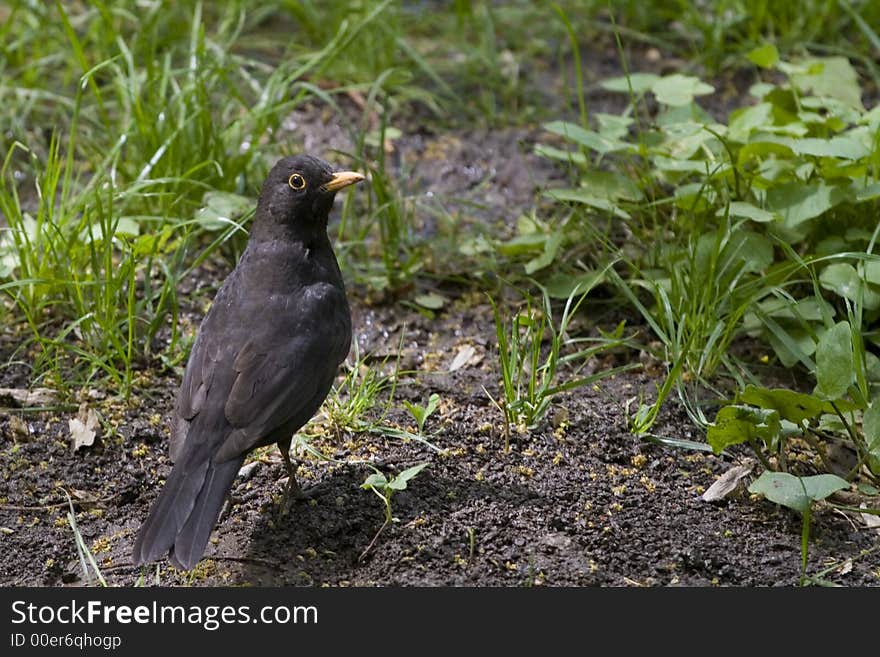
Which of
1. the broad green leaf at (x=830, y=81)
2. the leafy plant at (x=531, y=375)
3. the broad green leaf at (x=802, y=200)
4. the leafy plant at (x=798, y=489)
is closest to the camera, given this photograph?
the leafy plant at (x=798, y=489)

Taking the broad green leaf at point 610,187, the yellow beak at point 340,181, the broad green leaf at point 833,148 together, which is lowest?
the broad green leaf at point 610,187

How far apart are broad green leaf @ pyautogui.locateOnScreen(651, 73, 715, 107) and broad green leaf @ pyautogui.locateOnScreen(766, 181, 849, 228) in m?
0.68

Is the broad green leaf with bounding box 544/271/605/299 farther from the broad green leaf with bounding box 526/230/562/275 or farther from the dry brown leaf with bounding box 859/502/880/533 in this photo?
the dry brown leaf with bounding box 859/502/880/533

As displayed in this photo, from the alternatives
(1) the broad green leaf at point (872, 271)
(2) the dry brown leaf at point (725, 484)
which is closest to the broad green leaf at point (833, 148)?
(1) the broad green leaf at point (872, 271)

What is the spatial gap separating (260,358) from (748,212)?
6.39ft

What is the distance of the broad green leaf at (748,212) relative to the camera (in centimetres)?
453

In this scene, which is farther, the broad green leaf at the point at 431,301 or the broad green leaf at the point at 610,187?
the broad green leaf at the point at 431,301

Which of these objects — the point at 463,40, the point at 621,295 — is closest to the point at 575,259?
the point at 621,295

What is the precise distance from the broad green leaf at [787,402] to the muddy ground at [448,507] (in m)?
0.33

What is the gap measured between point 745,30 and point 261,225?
11.7 ft

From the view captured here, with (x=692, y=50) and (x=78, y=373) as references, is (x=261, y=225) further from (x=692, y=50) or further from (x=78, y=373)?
(x=692, y=50)

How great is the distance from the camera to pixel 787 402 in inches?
152

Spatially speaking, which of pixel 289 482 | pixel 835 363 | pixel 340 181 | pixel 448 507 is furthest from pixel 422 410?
pixel 835 363

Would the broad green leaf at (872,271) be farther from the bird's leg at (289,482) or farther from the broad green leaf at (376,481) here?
the bird's leg at (289,482)
